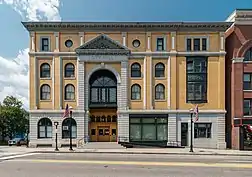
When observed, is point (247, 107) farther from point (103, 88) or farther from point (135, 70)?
point (103, 88)

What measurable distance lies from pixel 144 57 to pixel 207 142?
12.8 m

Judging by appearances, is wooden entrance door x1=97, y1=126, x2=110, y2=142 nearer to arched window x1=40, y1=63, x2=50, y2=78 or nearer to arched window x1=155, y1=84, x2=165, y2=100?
arched window x1=155, y1=84, x2=165, y2=100

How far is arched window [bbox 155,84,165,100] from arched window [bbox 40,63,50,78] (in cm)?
1350

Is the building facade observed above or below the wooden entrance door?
above

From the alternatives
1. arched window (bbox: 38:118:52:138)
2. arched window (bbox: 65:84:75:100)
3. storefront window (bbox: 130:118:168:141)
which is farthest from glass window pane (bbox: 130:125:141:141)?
arched window (bbox: 38:118:52:138)

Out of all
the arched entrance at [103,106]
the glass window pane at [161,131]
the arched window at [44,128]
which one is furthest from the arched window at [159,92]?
the arched window at [44,128]

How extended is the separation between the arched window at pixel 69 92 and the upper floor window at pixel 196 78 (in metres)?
14.1

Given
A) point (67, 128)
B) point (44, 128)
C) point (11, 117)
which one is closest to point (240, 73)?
point (67, 128)

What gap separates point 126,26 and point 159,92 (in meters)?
9.05

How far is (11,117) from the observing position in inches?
2562

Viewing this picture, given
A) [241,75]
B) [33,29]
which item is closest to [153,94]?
[241,75]

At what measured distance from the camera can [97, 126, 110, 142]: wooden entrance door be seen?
3891cm

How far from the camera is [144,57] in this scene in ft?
123

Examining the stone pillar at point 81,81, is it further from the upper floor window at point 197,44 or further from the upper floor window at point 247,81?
the upper floor window at point 247,81
